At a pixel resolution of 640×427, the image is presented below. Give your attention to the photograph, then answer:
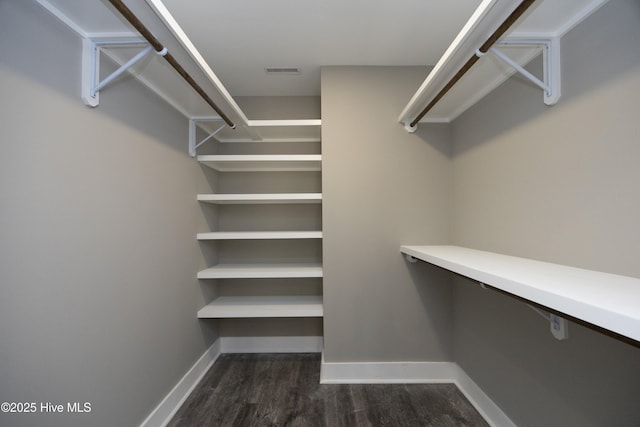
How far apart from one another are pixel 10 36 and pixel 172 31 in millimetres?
485

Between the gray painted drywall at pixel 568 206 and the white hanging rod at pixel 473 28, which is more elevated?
the white hanging rod at pixel 473 28

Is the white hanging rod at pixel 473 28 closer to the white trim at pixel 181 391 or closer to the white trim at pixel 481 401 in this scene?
the white trim at pixel 481 401

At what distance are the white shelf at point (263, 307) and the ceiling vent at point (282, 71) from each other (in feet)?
6.09

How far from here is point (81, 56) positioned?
3.73 ft

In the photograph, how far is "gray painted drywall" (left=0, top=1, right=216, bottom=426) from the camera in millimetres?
894

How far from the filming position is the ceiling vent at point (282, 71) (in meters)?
2.08

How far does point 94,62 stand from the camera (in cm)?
117

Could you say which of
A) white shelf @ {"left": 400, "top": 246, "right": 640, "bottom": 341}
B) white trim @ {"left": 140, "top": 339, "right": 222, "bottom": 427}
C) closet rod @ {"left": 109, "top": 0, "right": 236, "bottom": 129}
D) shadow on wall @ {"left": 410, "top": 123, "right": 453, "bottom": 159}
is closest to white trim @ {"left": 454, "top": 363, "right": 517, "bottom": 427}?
white shelf @ {"left": 400, "top": 246, "right": 640, "bottom": 341}

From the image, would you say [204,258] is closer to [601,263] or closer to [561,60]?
[601,263]

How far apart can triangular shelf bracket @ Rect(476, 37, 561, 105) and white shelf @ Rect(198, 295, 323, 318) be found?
72.4 inches

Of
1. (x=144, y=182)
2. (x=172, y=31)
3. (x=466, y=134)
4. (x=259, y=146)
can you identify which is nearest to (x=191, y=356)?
(x=144, y=182)

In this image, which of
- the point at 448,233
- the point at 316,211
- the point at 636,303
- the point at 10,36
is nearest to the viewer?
the point at 636,303

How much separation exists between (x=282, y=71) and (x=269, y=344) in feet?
7.71

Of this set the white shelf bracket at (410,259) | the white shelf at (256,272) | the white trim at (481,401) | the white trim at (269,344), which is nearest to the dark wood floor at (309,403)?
the white trim at (481,401)
